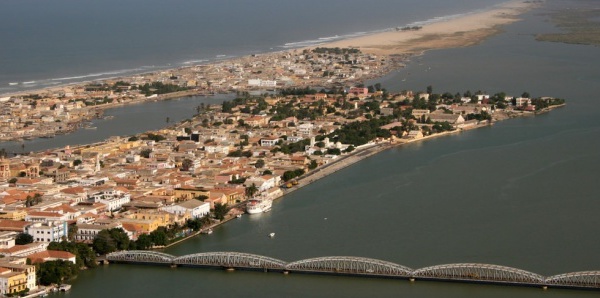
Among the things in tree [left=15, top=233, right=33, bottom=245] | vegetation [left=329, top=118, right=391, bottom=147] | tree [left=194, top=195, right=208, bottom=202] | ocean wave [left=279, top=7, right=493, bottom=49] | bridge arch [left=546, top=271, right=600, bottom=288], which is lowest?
ocean wave [left=279, top=7, right=493, bottom=49]

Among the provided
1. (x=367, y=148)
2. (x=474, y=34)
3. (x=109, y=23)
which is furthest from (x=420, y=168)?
(x=109, y=23)

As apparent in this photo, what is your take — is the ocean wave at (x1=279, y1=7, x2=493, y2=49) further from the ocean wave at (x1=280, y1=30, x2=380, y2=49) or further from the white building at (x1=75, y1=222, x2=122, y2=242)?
the white building at (x1=75, y1=222, x2=122, y2=242)

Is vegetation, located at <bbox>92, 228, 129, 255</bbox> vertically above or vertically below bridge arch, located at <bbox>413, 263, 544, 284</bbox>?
above

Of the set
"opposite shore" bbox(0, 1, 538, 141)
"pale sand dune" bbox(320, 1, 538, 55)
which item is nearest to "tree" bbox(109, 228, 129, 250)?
"opposite shore" bbox(0, 1, 538, 141)

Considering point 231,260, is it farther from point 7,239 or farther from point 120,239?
point 7,239

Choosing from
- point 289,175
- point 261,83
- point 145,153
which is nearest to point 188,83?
point 261,83

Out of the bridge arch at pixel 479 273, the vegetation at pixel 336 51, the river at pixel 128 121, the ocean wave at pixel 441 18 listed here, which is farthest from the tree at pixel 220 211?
the ocean wave at pixel 441 18
